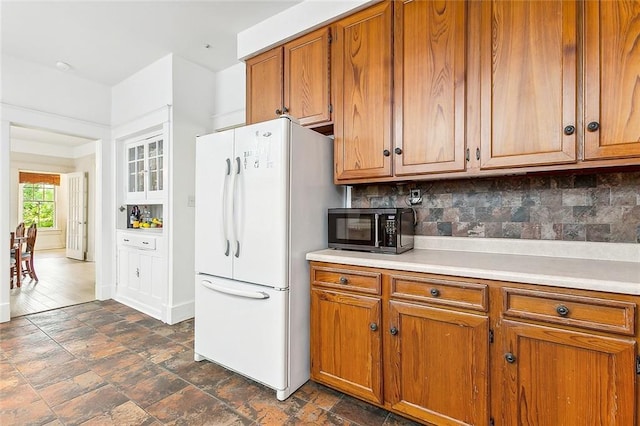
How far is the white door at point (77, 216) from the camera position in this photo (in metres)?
7.02

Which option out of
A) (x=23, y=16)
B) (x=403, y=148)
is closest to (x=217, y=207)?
(x=403, y=148)

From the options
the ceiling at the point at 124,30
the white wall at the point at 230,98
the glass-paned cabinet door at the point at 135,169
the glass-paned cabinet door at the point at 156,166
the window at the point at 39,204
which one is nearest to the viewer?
the ceiling at the point at 124,30

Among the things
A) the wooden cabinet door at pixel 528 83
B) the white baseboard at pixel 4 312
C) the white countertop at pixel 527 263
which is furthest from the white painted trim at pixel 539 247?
the white baseboard at pixel 4 312

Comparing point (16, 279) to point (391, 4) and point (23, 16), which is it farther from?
point (391, 4)

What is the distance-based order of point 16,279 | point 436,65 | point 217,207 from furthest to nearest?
1. point 16,279
2. point 217,207
3. point 436,65

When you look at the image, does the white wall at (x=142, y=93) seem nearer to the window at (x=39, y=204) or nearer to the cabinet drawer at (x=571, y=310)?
the cabinet drawer at (x=571, y=310)

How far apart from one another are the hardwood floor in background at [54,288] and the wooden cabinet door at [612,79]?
5191mm

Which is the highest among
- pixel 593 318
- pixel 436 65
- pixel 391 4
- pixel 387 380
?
pixel 391 4

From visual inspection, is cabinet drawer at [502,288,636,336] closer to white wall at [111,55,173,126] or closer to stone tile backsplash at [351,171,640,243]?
stone tile backsplash at [351,171,640,243]

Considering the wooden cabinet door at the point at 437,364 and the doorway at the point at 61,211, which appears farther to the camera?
the doorway at the point at 61,211

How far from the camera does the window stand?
25.8ft

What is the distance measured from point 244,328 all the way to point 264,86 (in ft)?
6.27

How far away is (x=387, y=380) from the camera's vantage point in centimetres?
171

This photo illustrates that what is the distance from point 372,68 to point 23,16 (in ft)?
9.95
